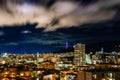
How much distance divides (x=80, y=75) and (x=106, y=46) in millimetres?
79627

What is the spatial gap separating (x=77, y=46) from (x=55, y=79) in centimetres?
7639

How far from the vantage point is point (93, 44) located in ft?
359

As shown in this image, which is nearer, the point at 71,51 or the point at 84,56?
the point at 84,56

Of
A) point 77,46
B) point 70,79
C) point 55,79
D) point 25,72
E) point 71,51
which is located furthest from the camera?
point 71,51

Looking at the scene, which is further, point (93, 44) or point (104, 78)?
point (93, 44)

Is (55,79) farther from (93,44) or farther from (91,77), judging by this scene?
(93,44)

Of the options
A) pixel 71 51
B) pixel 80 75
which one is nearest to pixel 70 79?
pixel 80 75

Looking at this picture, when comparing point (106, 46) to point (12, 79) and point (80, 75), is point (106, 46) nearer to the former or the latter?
point (12, 79)

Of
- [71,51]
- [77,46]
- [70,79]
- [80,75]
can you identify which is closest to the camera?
[80,75]

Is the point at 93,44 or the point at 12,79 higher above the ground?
the point at 93,44

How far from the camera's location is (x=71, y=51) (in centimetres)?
11606

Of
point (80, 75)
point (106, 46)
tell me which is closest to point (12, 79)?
point (80, 75)

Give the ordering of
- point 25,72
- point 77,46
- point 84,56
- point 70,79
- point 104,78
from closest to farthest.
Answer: point 104,78, point 70,79, point 25,72, point 84,56, point 77,46

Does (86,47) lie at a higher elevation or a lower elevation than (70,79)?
higher
